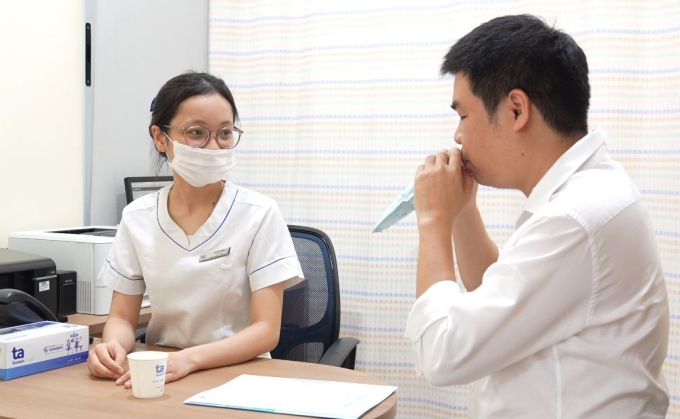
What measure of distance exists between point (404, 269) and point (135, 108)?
1.26 m

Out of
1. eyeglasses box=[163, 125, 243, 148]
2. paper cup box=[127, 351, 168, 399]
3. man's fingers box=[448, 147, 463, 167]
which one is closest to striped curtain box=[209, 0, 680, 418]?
eyeglasses box=[163, 125, 243, 148]

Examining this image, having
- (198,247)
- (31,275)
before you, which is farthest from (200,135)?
(31,275)

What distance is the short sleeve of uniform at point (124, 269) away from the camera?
1.87 m

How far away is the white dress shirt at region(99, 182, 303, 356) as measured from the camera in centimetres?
182

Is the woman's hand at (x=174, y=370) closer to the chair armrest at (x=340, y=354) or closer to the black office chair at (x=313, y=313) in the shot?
the chair armrest at (x=340, y=354)

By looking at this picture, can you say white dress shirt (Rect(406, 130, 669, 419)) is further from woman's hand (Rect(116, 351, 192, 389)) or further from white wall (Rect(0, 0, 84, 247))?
white wall (Rect(0, 0, 84, 247))

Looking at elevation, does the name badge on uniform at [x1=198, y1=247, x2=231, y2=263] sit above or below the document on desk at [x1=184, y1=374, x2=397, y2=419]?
above

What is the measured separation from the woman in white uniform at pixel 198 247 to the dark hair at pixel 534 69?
788 millimetres

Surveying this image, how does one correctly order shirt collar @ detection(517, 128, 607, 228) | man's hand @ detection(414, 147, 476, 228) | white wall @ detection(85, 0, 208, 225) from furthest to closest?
white wall @ detection(85, 0, 208, 225)
man's hand @ detection(414, 147, 476, 228)
shirt collar @ detection(517, 128, 607, 228)

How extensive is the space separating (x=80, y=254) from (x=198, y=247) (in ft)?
2.19

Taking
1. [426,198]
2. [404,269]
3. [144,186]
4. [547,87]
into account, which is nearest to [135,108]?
[144,186]

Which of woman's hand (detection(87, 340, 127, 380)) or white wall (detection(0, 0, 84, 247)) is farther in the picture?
white wall (detection(0, 0, 84, 247))

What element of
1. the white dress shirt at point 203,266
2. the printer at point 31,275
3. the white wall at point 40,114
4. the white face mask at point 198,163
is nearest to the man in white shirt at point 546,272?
the white dress shirt at point 203,266

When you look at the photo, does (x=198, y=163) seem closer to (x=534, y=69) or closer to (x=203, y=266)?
(x=203, y=266)
